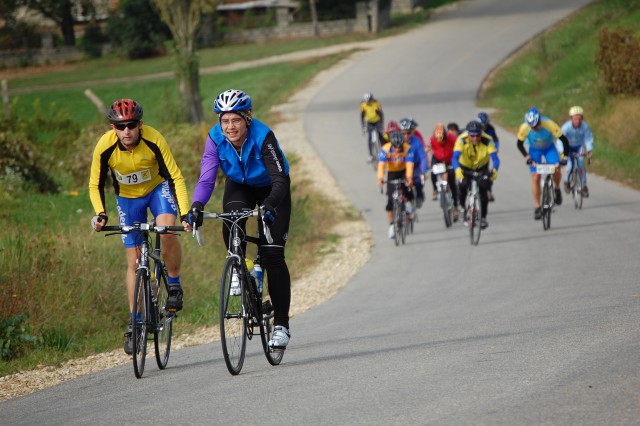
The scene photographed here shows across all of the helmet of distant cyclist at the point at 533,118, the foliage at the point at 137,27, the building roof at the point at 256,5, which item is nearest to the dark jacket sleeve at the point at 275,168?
the helmet of distant cyclist at the point at 533,118

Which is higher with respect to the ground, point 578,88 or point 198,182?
point 198,182

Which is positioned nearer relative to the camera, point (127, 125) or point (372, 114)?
point (127, 125)

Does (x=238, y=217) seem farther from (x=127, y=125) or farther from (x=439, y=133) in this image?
(x=439, y=133)

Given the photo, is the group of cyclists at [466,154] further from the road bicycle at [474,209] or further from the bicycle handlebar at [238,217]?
the bicycle handlebar at [238,217]

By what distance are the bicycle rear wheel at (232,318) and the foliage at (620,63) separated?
2298 centimetres

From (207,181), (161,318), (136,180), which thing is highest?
(207,181)

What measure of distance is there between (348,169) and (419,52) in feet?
76.6

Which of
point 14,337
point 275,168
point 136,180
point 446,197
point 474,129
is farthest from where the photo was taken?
point 446,197

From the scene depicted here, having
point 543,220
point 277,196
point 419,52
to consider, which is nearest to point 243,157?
point 277,196

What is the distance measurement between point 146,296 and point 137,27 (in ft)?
170

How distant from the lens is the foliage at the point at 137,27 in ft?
192

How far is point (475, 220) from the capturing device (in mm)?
17391

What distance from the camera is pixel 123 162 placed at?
29.9ft

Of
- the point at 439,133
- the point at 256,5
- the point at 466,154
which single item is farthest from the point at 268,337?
the point at 256,5
